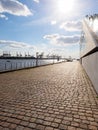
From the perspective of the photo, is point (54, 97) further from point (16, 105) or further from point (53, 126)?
point (53, 126)

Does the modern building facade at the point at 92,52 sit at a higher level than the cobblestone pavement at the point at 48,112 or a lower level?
higher

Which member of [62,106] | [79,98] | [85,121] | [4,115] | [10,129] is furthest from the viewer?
[79,98]

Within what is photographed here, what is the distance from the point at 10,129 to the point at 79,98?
11.9 feet

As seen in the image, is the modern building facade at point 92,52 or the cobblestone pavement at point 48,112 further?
the modern building facade at point 92,52

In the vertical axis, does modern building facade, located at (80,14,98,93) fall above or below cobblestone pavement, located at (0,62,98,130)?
above

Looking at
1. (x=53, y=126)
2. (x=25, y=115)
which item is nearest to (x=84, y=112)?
(x=53, y=126)

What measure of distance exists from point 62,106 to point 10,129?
7.42 ft

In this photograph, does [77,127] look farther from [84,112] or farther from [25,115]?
[25,115]

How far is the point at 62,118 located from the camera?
448cm

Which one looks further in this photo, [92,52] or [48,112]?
[92,52]

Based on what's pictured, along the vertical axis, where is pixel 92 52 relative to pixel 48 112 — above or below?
above

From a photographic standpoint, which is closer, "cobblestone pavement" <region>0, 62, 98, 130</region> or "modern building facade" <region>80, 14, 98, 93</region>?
"cobblestone pavement" <region>0, 62, 98, 130</region>

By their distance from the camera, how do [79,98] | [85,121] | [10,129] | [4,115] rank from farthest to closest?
[79,98]
[4,115]
[85,121]
[10,129]

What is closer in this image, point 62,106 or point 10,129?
point 10,129
